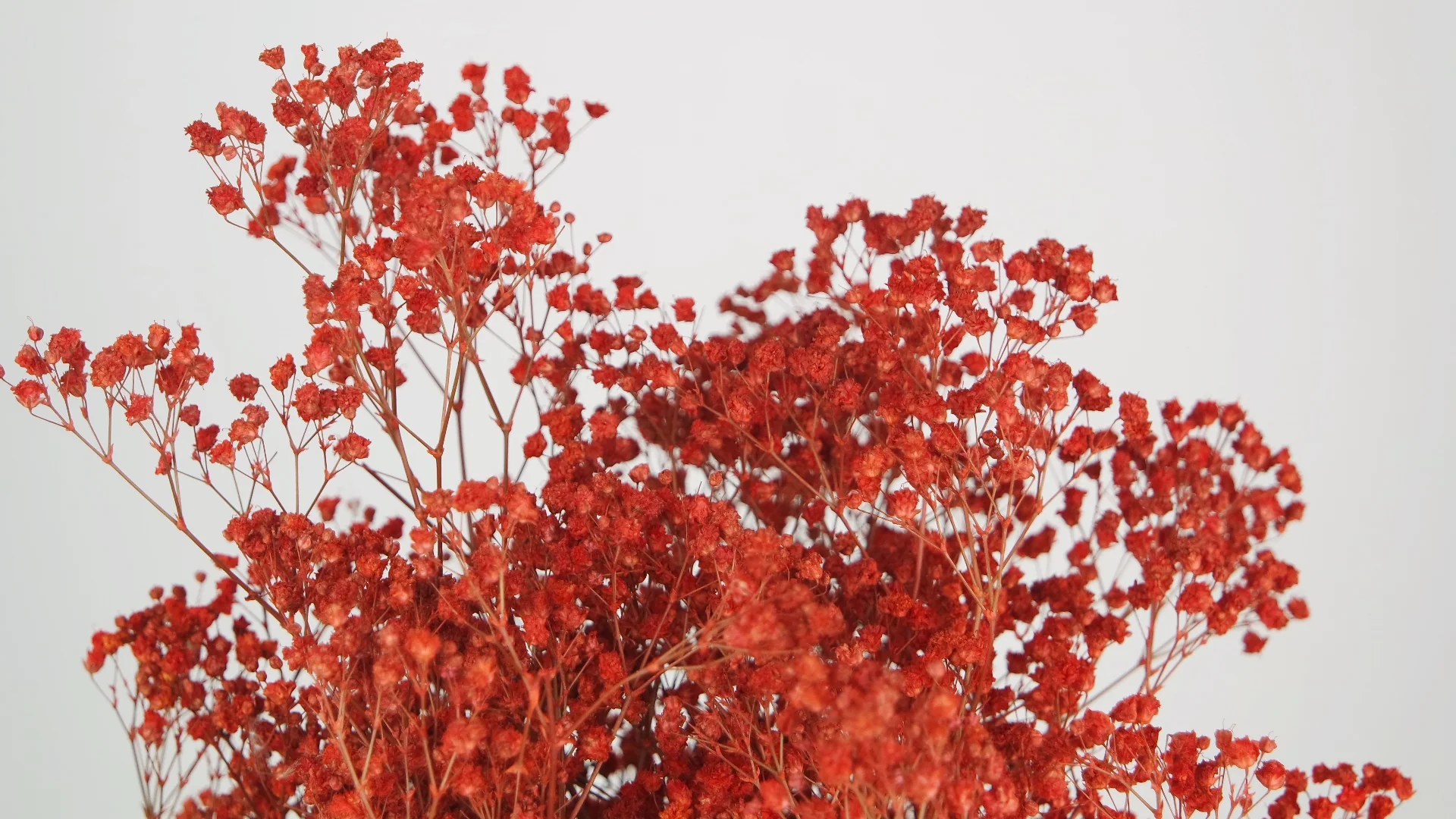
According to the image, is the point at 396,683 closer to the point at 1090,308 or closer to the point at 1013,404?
the point at 1013,404

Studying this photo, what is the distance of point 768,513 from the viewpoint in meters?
1.02

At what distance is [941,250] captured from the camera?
940 mm

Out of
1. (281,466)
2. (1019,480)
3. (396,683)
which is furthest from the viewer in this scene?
(281,466)

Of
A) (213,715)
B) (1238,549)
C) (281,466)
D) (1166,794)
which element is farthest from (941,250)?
(281,466)

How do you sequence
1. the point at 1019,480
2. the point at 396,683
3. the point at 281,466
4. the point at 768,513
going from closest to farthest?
the point at 396,683, the point at 1019,480, the point at 768,513, the point at 281,466

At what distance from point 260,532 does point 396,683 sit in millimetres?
151

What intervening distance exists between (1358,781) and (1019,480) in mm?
343

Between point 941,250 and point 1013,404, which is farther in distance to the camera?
point 941,250

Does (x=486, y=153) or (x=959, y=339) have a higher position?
(x=486, y=153)

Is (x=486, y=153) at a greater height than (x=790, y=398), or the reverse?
(x=486, y=153)

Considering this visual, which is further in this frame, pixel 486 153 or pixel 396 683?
pixel 486 153

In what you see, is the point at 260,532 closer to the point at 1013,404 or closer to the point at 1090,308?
the point at 1013,404

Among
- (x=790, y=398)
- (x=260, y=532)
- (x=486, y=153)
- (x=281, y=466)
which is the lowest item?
(x=260, y=532)

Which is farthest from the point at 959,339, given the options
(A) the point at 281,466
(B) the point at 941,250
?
(A) the point at 281,466
